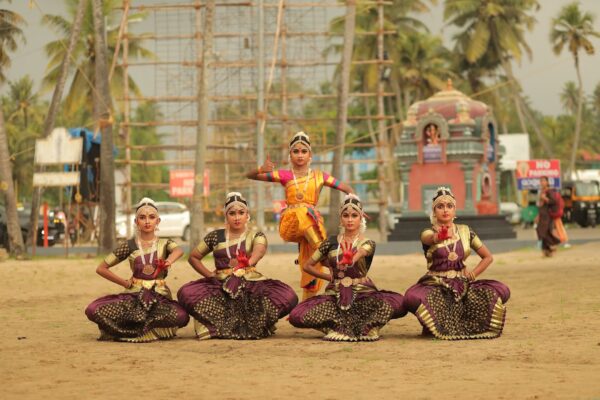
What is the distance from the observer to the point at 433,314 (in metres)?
10.3

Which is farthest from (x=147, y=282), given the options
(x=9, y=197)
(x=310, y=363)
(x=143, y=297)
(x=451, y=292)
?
(x=9, y=197)

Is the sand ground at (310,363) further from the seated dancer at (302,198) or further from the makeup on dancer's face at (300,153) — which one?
the makeup on dancer's face at (300,153)

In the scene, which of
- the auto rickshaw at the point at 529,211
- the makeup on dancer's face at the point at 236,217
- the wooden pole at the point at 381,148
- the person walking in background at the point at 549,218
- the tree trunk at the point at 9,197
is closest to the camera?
the makeup on dancer's face at the point at 236,217

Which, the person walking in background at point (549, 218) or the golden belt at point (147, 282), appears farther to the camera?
the person walking in background at point (549, 218)

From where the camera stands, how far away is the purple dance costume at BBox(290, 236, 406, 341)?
10297 millimetres

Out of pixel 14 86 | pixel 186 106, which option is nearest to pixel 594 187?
pixel 186 106

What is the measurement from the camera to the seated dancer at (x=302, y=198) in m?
11.5

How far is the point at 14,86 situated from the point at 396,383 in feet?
236

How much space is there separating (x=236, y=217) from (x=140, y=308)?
1.09 meters

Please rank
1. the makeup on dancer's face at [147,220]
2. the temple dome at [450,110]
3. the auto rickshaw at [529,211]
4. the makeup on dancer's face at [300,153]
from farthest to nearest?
the auto rickshaw at [529,211] → the temple dome at [450,110] → the makeup on dancer's face at [300,153] → the makeup on dancer's face at [147,220]

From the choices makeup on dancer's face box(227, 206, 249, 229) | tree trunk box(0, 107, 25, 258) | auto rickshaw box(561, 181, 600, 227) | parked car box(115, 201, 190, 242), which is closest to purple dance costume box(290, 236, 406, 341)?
makeup on dancer's face box(227, 206, 249, 229)

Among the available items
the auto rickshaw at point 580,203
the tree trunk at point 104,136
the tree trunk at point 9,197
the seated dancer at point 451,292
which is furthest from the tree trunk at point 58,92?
the auto rickshaw at point 580,203

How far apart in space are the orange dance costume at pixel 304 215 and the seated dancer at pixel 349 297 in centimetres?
84

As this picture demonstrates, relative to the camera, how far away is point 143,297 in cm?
1043
